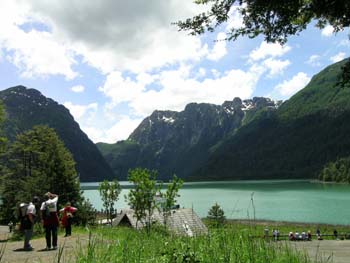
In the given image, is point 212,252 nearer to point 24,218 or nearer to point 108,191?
point 24,218

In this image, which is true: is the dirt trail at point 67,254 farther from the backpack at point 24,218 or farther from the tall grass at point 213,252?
the backpack at point 24,218

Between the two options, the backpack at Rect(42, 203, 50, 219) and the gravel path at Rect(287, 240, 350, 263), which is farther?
the backpack at Rect(42, 203, 50, 219)

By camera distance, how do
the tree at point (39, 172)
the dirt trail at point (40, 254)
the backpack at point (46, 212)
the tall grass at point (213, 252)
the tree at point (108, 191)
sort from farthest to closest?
the tree at point (108, 191), the tree at point (39, 172), the backpack at point (46, 212), the dirt trail at point (40, 254), the tall grass at point (213, 252)

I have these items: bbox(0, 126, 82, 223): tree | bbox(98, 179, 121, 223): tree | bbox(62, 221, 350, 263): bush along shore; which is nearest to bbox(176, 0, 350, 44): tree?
bbox(62, 221, 350, 263): bush along shore

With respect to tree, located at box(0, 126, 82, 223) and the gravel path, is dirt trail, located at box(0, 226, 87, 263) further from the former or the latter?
tree, located at box(0, 126, 82, 223)

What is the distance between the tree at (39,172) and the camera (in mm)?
45250

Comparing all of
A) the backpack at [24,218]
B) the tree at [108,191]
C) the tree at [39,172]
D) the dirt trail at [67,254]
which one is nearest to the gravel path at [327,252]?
the dirt trail at [67,254]

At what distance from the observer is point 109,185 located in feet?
182

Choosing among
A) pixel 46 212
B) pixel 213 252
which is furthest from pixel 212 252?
pixel 46 212

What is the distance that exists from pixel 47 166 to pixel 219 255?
44.5 m

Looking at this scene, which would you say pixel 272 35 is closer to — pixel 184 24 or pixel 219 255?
pixel 184 24

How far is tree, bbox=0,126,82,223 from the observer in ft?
148

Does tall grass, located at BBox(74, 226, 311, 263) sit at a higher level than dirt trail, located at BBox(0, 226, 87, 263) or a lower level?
higher

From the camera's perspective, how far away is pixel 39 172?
47188 millimetres
